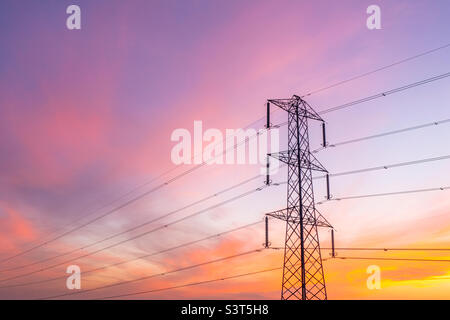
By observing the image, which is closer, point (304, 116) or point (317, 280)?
point (317, 280)

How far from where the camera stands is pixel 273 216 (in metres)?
30.9
